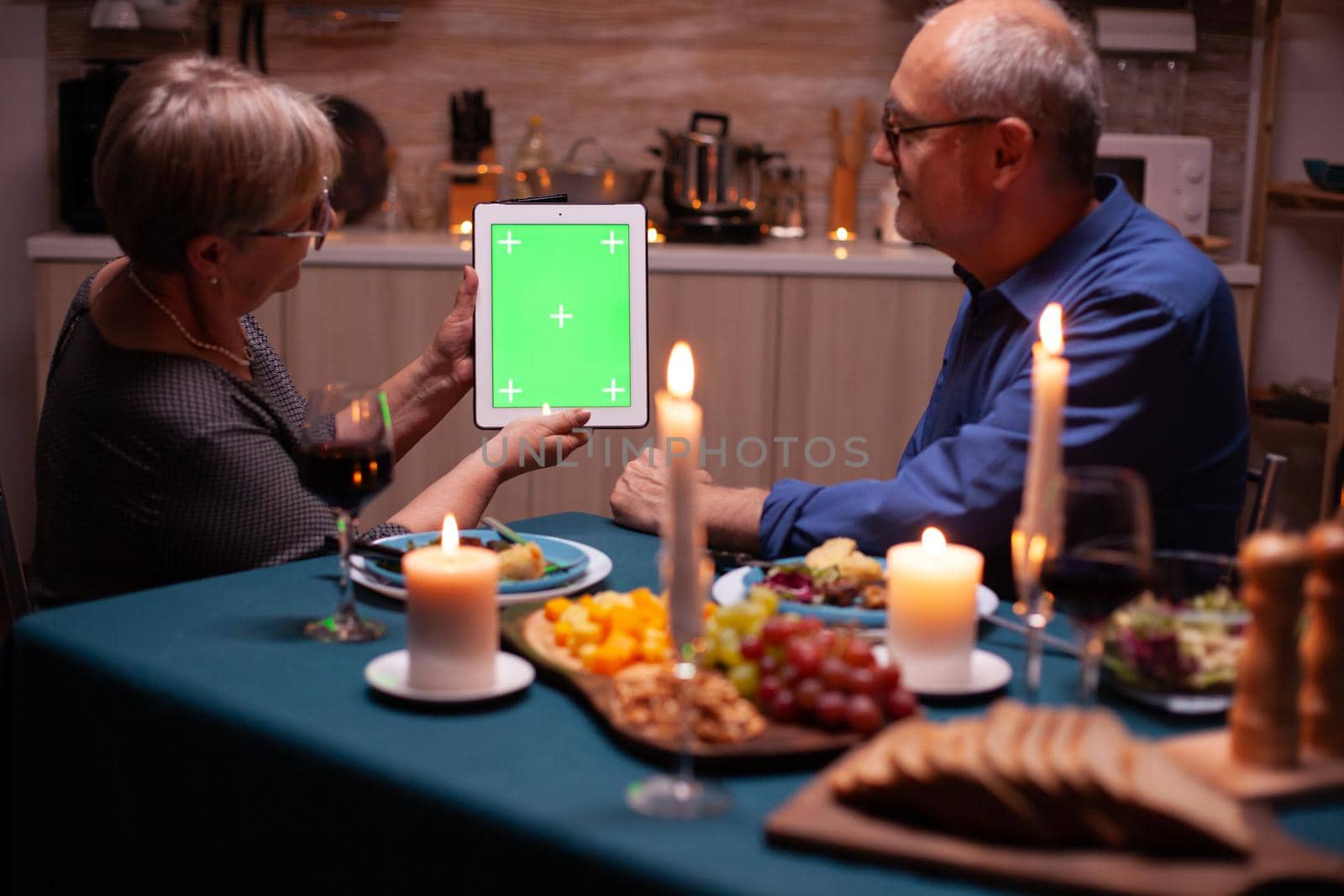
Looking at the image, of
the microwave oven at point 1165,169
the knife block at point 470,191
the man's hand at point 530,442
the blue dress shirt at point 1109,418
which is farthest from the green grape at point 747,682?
the knife block at point 470,191

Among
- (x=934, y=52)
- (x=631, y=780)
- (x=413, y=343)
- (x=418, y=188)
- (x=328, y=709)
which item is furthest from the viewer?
(x=418, y=188)

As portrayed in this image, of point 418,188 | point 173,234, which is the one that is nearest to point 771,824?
point 173,234

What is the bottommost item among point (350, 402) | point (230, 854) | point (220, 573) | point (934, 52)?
point (230, 854)

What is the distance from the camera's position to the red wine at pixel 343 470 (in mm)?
1312

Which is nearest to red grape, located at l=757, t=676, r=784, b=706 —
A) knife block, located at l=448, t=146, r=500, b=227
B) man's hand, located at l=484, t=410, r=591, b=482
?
man's hand, located at l=484, t=410, r=591, b=482

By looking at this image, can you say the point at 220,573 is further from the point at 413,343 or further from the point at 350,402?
the point at 413,343

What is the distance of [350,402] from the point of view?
1332mm

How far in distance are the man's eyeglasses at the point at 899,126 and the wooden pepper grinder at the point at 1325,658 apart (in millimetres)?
929

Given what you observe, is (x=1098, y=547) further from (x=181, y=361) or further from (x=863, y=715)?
(x=181, y=361)

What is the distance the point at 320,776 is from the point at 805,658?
0.38 m

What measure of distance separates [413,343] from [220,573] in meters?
2.08

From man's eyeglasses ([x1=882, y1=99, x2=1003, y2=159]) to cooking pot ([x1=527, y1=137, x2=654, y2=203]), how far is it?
176cm

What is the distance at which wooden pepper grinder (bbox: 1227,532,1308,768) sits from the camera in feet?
3.12

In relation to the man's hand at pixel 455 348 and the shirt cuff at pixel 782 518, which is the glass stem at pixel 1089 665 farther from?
the man's hand at pixel 455 348
